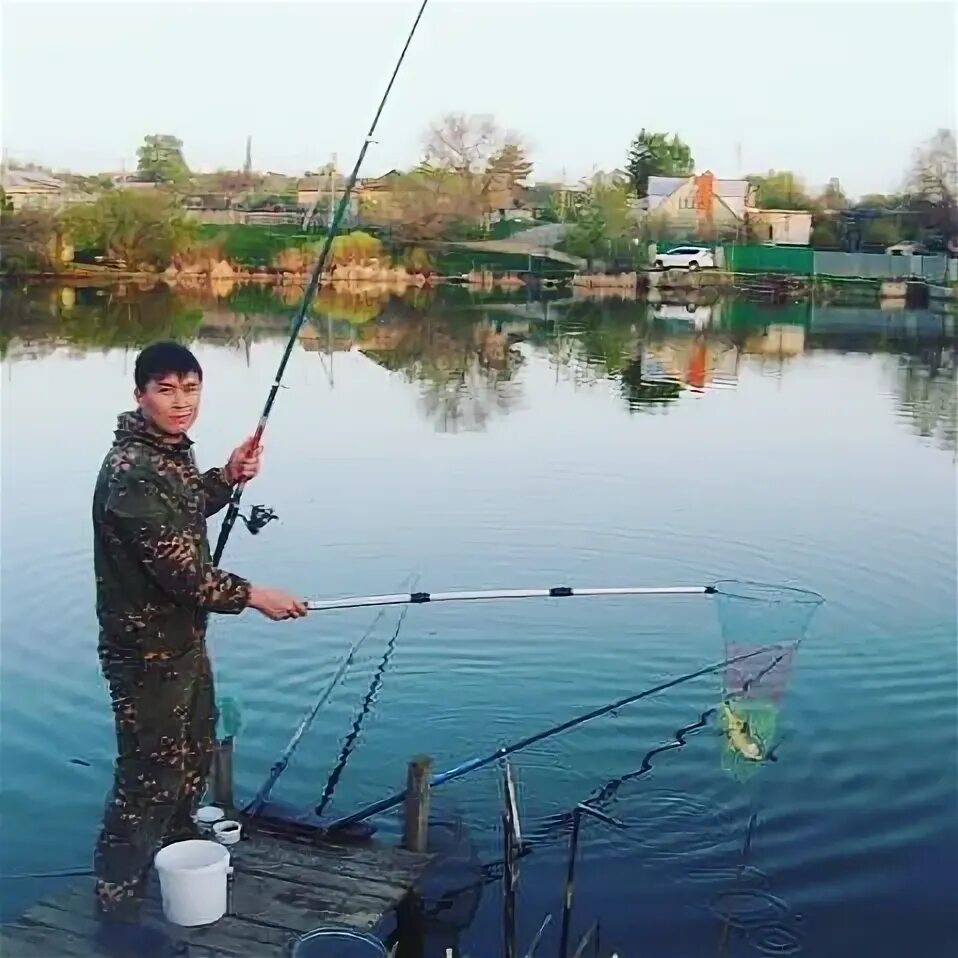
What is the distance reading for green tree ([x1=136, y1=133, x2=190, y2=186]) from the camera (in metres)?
46.8

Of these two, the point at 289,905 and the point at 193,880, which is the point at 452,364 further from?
the point at 193,880

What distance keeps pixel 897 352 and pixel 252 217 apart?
26536 mm

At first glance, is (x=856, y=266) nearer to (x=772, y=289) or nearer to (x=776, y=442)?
(x=772, y=289)

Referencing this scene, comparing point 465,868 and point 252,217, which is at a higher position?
point 252,217

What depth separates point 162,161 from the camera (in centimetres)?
4747

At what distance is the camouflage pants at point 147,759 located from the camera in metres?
2.99

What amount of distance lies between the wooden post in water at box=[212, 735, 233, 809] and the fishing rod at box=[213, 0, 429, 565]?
23.1 inches

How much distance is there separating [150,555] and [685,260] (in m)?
42.3

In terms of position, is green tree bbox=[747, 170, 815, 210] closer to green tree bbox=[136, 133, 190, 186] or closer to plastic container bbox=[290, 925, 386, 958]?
green tree bbox=[136, 133, 190, 186]

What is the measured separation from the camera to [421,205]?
135 ft

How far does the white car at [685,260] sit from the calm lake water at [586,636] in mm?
28114

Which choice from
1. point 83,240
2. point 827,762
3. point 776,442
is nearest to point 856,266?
point 83,240

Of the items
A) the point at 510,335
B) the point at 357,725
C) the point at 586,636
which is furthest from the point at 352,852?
the point at 510,335

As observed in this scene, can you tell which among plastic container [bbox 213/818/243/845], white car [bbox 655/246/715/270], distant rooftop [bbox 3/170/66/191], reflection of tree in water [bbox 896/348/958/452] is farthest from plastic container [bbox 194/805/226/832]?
distant rooftop [bbox 3/170/66/191]
